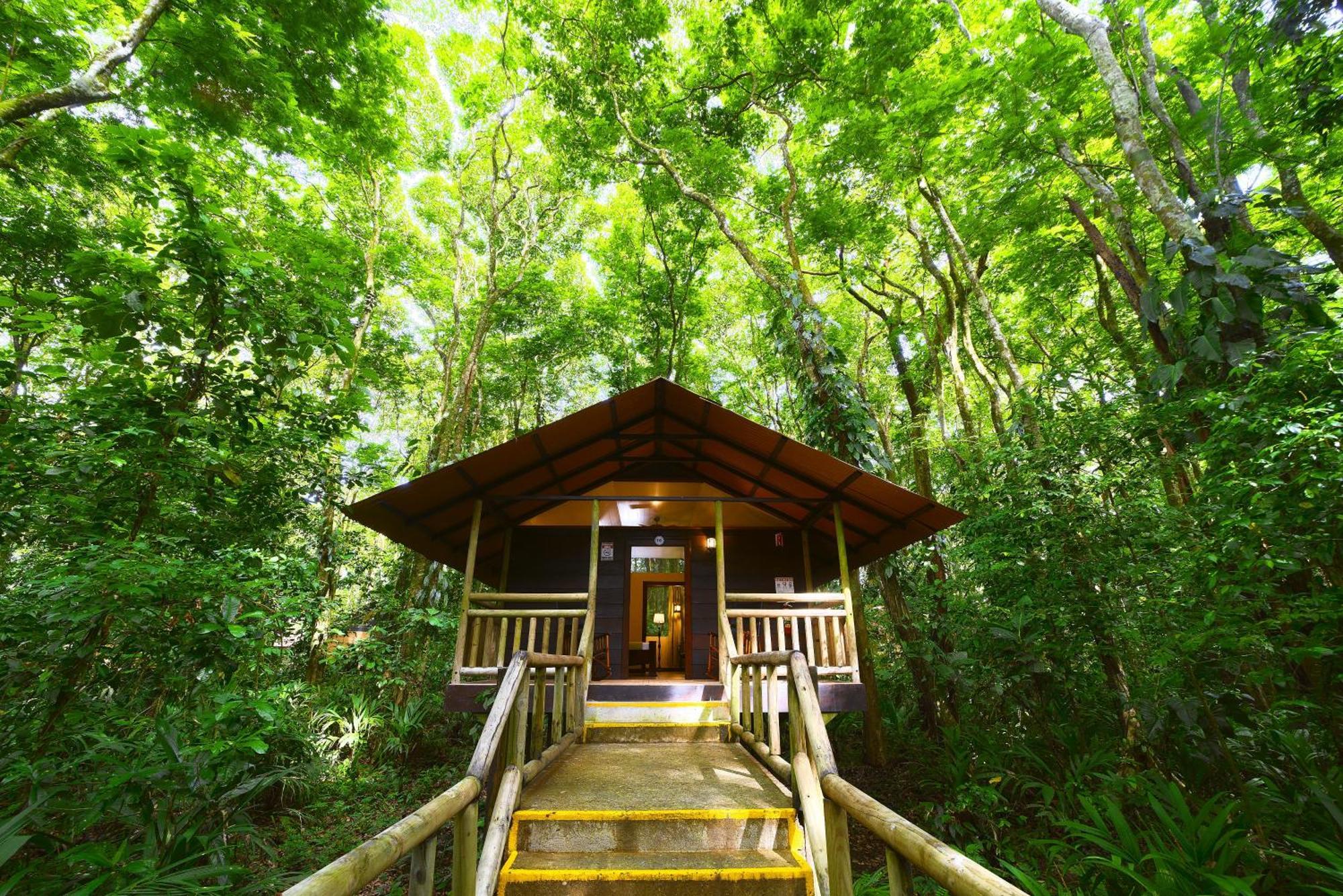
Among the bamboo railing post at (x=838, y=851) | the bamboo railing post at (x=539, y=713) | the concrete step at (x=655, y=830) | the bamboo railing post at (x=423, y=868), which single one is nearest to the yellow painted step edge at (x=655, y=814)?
the concrete step at (x=655, y=830)

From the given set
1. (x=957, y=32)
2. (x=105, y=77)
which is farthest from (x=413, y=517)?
(x=957, y=32)

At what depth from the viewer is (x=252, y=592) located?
3.59 metres

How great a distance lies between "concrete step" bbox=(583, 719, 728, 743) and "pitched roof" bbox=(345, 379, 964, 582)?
256 centimetres

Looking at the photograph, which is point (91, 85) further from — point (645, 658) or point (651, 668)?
point (651, 668)

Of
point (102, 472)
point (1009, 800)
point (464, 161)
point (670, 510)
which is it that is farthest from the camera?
point (464, 161)

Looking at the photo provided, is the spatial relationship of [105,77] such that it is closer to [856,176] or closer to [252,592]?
[252,592]

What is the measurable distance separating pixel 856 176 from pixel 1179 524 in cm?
798

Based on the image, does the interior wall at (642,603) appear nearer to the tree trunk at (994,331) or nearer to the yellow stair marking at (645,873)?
the tree trunk at (994,331)

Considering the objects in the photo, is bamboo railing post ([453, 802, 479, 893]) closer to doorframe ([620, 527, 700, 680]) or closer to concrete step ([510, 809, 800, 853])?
concrete step ([510, 809, 800, 853])

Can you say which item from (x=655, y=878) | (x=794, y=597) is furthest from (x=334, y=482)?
(x=794, y=597)

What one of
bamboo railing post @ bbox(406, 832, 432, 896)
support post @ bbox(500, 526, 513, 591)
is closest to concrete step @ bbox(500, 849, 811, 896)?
bamboo railing post @ bbox(406, 832, 432, 896)

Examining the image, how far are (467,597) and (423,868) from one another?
4248 mm

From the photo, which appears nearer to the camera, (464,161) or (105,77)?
(105,77)

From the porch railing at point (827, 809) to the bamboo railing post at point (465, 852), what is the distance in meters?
1.62
